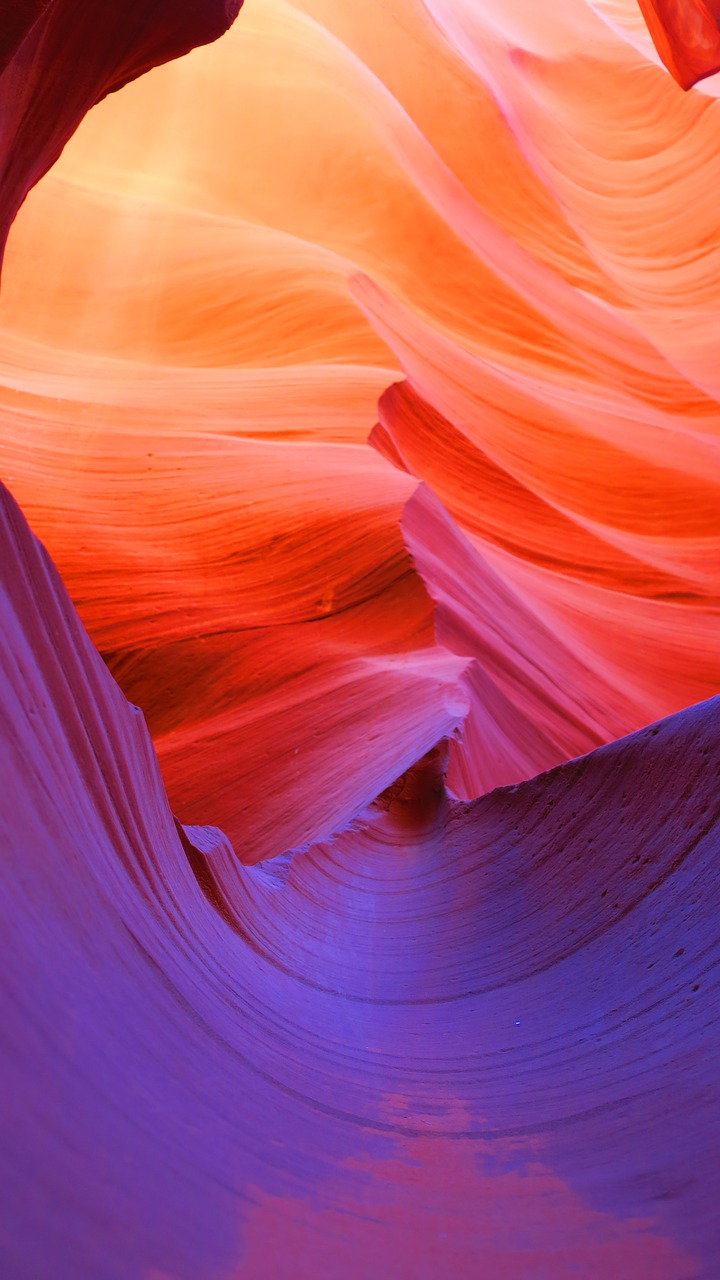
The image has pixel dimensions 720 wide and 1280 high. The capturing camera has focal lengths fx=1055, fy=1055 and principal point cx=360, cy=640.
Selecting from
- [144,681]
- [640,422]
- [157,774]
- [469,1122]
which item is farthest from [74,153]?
[469,1122]

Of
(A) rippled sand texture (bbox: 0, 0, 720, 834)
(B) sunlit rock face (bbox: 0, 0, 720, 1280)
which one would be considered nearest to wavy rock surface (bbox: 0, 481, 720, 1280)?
(B) sunlit rock face (bbox: 0, 0, 720, 1280)

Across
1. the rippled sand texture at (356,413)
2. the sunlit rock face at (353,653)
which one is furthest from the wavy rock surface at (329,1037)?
the rippled sand texture at (356,413)

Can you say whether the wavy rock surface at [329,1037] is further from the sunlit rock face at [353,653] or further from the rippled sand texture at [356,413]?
the rippled sand texture at [356,413]

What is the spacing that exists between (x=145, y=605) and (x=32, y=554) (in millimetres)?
3080

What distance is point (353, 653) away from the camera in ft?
13.2

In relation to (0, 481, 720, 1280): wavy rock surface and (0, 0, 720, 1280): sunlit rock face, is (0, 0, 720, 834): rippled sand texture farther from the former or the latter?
(0, 481, 720, 1280): wavy rock surface

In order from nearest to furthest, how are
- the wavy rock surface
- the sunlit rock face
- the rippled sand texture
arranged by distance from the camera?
the wavy rock surface
the sunlit rock face
the rippled sand texture

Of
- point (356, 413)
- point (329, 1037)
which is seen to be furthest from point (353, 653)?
point (329, 1037)

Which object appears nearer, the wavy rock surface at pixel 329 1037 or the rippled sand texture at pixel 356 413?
the wavy rock surface at pixel 329 1037

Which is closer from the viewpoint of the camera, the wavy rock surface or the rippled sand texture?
the wavy rock surface

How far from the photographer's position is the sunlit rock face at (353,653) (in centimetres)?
96

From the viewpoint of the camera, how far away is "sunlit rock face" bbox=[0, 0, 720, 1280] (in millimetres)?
963

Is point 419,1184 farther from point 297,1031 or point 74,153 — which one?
point 74,153

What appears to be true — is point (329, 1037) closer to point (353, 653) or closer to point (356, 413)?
point (353, 653)
